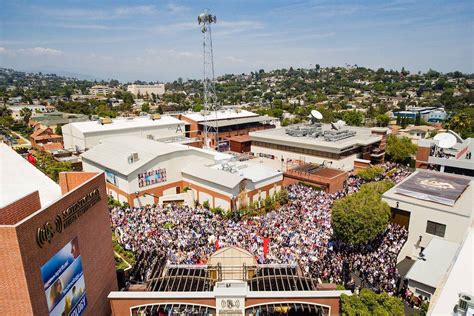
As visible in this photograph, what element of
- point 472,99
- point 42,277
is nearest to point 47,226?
point 42,277

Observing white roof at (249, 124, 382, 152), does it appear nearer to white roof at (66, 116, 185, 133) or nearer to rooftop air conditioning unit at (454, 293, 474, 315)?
white roof at (66, 116, 185, 133)

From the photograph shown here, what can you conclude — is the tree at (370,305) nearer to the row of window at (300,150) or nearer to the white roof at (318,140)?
the white roof at (318,140)

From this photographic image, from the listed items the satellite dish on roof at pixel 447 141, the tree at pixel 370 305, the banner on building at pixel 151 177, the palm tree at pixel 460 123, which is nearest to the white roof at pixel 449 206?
the tree at pixel 370 305

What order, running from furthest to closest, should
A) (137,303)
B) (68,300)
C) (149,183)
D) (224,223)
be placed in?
1. (149,183)
2. (224,223)
3. (137,303)
4. (68,300)

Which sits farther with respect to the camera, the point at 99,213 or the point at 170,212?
the point at 170,212

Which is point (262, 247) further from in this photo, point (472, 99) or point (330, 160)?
point (472, 99)

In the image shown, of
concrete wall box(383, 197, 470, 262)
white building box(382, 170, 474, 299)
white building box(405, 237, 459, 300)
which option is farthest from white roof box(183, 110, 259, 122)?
white building box(405, 237, 459, 300)

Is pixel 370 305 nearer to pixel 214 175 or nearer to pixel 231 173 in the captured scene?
pixel 231 173
